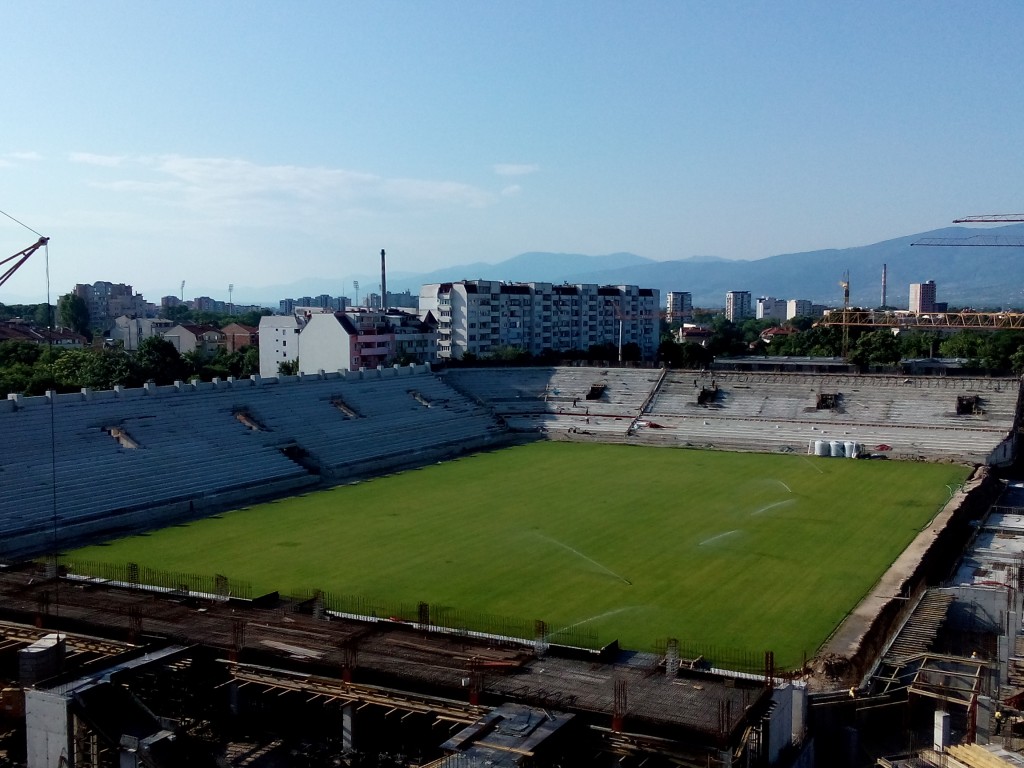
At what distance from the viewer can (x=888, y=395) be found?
44969 mm

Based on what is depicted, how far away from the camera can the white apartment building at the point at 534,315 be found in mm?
81562

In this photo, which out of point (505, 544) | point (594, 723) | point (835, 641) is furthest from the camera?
point (505, 544)

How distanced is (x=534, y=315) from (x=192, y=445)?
5552 cm

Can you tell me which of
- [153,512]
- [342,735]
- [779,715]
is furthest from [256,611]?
[153,512]

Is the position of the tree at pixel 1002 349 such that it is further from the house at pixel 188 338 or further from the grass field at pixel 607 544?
the house at pixel 188 338

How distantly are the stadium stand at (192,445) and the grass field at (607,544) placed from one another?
173 centimetres

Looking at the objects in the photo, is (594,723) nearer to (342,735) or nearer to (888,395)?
(342,735)

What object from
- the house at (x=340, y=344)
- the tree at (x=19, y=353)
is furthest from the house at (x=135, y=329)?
the house at (x=340, y=344)

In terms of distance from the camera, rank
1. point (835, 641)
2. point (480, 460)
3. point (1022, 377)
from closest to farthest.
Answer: point (835, 641)
point (480, 460)
point (1022, 377)

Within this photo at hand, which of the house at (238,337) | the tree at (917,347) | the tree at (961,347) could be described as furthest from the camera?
the house at (238,337)

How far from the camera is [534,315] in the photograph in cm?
8656

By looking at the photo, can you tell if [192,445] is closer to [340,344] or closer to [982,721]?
[982,721]

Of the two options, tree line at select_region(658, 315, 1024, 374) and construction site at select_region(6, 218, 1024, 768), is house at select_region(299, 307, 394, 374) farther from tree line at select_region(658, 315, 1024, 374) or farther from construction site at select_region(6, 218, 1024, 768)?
construction site at select_region(6, 218, 1024, 768)

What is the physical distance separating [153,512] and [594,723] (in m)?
20.0
